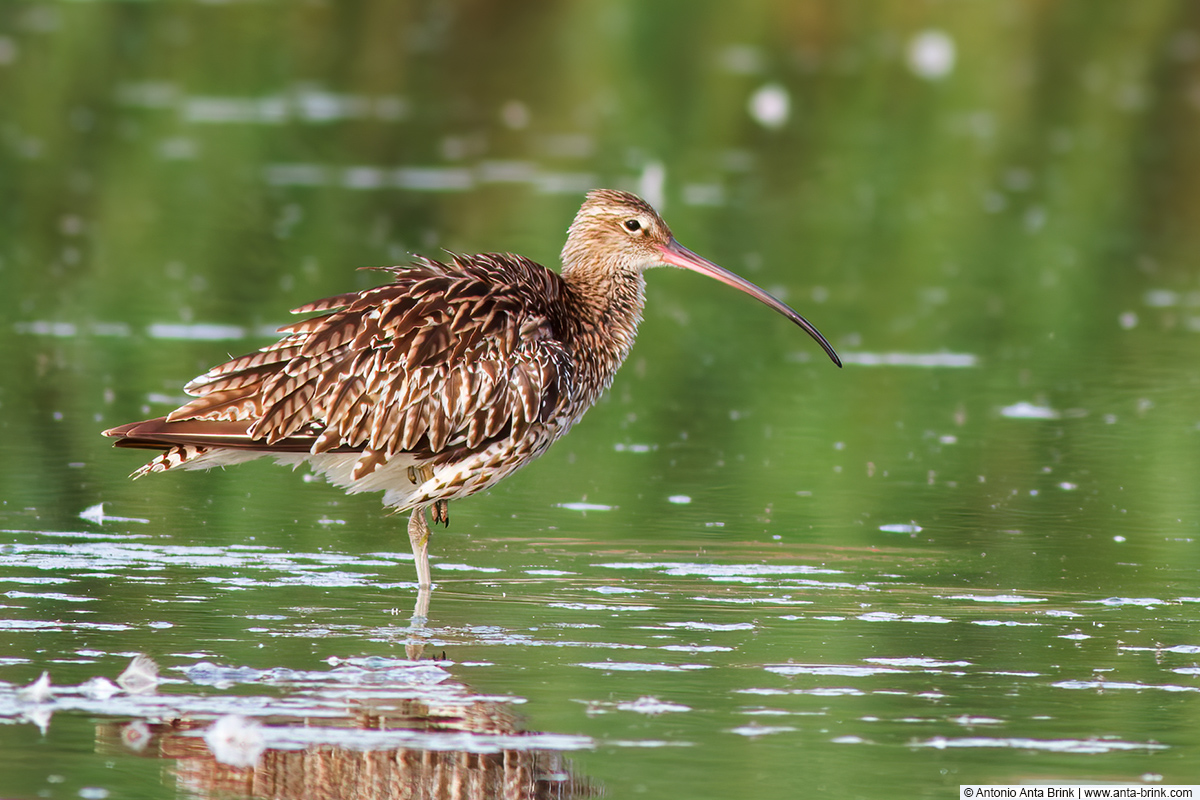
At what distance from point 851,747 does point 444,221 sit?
12.2 m

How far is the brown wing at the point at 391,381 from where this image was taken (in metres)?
8.73

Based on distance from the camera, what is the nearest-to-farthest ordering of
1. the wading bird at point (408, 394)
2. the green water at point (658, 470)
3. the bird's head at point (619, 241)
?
the green water at point (658, 470), the wading bird at point (408, 394), the bird's head at point (619, 241)

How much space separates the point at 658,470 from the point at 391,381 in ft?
8.57

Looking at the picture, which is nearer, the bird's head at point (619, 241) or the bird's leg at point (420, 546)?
the bird's leg at point (420, 546)

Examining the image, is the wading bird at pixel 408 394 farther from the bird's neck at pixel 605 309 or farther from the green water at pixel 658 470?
the green water at pixel 658 470

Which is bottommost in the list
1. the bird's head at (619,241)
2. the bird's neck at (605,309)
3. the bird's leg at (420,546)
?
the bird's leg at (420,546)

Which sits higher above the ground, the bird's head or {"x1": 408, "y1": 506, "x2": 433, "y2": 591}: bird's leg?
the bird's head

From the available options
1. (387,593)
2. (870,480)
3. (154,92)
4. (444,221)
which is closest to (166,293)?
(444,221)

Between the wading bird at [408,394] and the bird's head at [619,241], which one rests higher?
the bird's head at [619,241]

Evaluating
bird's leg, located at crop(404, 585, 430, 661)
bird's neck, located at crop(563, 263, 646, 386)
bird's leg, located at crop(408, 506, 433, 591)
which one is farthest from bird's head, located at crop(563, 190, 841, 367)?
bird's leg, located at crop(404, 585, 430, 661)

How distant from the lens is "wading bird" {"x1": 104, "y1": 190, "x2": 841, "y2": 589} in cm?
873

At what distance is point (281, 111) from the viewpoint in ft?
79.8

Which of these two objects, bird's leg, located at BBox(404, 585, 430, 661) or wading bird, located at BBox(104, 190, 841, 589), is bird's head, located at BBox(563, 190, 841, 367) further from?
bird's leg, located at BBox(404, 585, 430, 661)

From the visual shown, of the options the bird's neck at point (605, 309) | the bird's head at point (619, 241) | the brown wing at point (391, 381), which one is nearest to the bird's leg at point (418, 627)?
the brown wing at point (391, 381)
